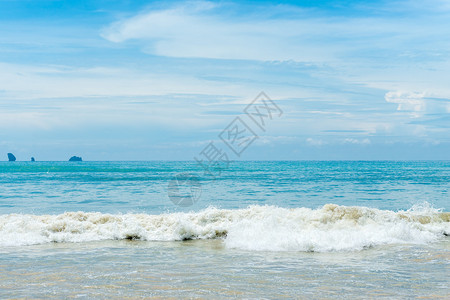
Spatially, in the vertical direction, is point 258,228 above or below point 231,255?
above

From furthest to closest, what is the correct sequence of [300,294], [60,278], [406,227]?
1. [406,227]
2. [60,278]
3. [300,294]

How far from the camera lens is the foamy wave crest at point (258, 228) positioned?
11250 mm

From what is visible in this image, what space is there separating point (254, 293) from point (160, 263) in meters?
2.97

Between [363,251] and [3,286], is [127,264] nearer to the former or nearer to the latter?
[3,286]

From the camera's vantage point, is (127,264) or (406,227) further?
(406,227)

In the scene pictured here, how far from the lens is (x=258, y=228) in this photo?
12320mm

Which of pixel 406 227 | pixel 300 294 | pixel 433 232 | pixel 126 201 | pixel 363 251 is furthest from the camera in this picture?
pixel 126 201

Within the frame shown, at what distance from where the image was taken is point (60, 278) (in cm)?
789

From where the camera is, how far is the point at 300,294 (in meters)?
6.83

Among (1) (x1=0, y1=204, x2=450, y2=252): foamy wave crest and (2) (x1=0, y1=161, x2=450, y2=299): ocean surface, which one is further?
(1) (x1=0, y1=204, x2=450, y2=252): foamy wave crest

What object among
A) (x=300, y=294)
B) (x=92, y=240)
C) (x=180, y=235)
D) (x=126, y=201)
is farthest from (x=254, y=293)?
(x=126, y=201)

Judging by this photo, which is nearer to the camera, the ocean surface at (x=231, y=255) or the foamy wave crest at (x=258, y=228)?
the ocean surface at (x=231, y=255)

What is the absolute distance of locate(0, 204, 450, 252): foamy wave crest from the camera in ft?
36.9

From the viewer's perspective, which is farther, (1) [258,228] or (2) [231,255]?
(1) [258,228]
